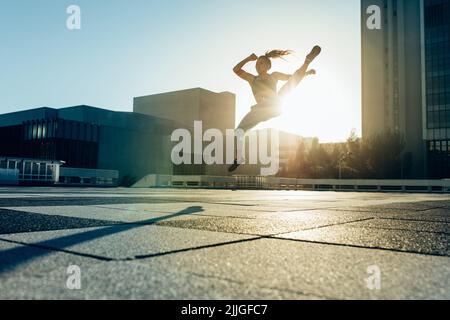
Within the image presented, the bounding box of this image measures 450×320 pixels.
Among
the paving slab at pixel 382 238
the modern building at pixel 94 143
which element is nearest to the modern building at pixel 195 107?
the modern building at pixel 94 143

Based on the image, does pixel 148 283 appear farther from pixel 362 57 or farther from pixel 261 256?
pixel 362 57

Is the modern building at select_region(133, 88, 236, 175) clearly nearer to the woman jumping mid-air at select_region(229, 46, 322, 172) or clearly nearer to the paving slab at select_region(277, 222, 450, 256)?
the woman jumping mid-air at select_region(229, 46, 322, 172)

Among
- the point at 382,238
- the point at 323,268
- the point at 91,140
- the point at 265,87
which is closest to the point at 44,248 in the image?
the point at 323,268

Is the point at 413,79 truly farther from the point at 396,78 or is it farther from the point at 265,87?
the point at 265,87

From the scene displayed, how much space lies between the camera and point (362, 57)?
7025cm

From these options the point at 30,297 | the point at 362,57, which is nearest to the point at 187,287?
the point at 30,297

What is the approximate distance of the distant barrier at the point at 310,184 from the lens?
95.8 ft

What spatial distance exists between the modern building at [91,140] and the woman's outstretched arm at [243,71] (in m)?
43.4

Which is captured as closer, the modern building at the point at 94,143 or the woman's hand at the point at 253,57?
the woman's hand at the point at 253,57

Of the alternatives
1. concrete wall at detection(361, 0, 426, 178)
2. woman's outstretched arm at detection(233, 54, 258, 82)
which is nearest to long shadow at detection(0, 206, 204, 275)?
woman's outstretched arm at detection(233, 54, 258, 82)

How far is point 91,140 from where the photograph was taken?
64312 mm

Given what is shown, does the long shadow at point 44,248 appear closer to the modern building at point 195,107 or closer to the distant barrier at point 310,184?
the distant barrier at point 310,184

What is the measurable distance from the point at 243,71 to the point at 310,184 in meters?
29.4

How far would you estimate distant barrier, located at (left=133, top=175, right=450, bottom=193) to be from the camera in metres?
29.2
